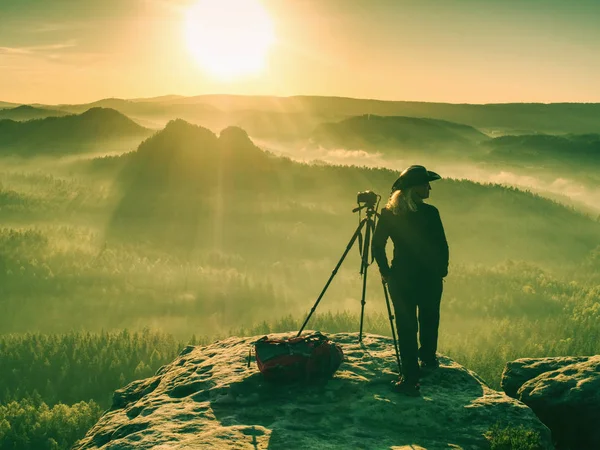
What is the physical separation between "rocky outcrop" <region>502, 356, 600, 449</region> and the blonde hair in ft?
14.7

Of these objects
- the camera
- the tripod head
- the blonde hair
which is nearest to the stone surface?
the blonde hair

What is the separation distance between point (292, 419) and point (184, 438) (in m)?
1.79

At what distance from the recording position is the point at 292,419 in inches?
373

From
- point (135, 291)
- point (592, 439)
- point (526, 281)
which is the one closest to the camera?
point (592, 439)

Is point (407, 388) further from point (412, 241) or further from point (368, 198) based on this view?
point (368, 198)

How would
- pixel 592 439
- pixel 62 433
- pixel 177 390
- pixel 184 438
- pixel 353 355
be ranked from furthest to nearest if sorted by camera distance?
pixel 62 433 → pixel 353 355 → pixel 177 390 → pixel 592 439 → pixel 184 438

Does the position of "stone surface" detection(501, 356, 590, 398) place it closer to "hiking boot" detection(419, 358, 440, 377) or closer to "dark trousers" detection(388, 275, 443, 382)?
"hiking boot" detection(419, 358, 440, 377)

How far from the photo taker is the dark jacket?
1052 centimetres

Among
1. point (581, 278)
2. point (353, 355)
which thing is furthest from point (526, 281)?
point (353, 355)

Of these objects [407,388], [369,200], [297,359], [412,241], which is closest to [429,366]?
[407,388]

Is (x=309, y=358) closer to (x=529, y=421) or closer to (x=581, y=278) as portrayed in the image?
(x=529, y=421)

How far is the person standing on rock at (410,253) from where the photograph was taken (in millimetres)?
10429

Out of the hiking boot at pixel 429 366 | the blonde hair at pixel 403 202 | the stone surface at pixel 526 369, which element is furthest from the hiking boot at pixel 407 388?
the blonde hair at pixel 403 202

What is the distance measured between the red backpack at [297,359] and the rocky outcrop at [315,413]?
Result: 0.24m
